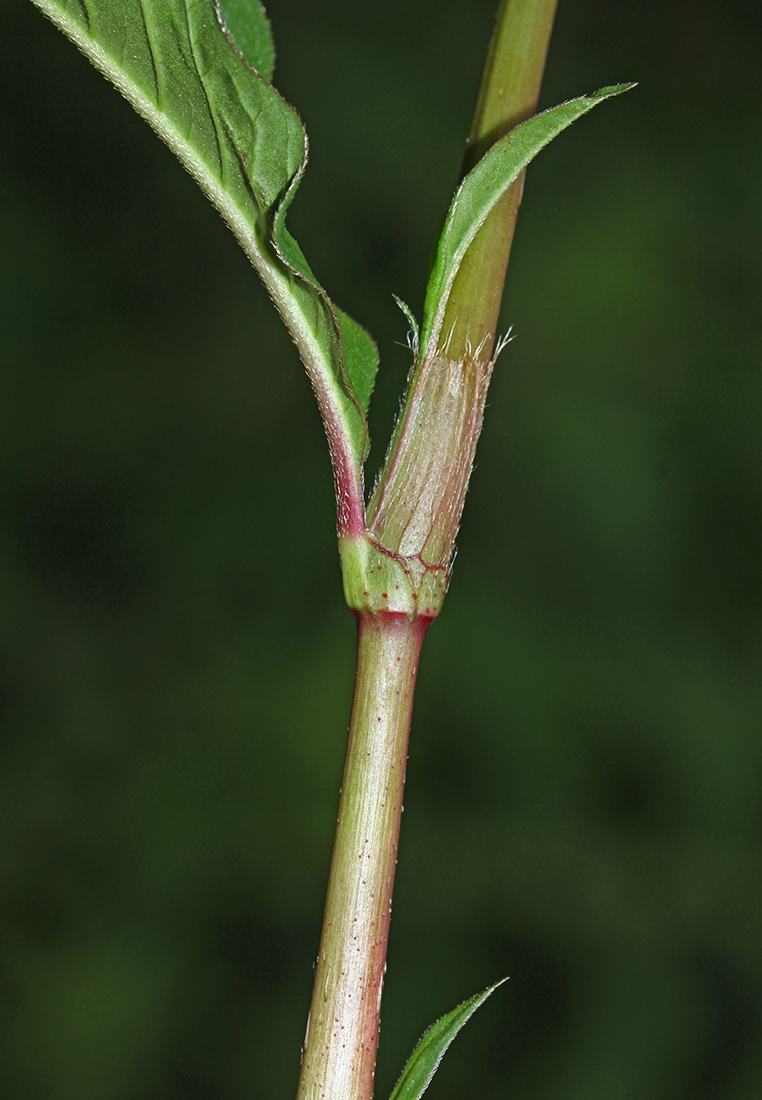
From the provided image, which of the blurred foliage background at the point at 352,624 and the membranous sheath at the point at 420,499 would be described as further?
the blurred foliage background at the point at 352,624

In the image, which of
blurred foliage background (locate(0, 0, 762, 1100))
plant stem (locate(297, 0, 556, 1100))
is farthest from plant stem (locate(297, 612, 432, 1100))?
blurred foliage background (locate(0, 0, 762, 1100))

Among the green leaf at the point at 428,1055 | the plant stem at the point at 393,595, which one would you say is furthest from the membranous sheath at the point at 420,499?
the green leaf at the point at 428,1055

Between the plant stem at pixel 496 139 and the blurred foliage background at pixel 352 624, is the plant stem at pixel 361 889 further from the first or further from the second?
the blurred foliage background at pixel 352 624

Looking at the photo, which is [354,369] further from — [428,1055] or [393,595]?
[428,1055]

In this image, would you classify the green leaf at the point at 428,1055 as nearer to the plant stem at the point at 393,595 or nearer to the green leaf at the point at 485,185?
the plant stem at the point at 393,595

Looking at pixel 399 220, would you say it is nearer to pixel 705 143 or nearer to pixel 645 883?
pixel 705 143

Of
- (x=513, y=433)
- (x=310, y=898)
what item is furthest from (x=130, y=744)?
(x=513, y=433)

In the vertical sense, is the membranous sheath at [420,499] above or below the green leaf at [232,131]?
below

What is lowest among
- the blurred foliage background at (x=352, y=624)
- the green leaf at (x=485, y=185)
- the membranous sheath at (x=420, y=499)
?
the blurred foliage background at (x=352, y=624)
